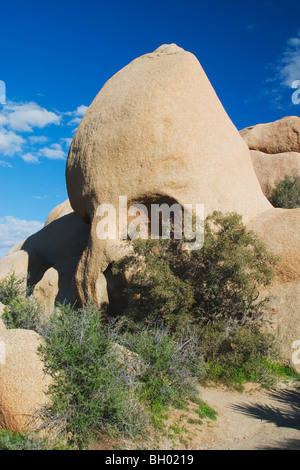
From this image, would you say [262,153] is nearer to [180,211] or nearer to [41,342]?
[180,211]

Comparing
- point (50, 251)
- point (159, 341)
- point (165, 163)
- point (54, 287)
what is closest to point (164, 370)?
point (159, 341)

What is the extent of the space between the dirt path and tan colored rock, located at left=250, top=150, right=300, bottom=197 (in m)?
10.8

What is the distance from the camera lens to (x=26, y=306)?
8.97 m

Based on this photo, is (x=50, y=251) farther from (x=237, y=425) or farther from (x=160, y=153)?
(x=237, y=425)

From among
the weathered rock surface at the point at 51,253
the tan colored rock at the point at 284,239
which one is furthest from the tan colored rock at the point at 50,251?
the tan colored rock at the point at 284,239

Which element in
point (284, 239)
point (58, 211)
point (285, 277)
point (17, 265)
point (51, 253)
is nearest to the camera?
point (285, 277)

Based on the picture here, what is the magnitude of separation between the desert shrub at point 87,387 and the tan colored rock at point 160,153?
4313mm

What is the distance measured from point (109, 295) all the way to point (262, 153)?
11794 millimetres

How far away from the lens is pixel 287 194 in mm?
15219

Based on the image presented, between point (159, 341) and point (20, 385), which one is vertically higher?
point (159, 341)

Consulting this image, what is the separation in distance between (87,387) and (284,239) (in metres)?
6.05

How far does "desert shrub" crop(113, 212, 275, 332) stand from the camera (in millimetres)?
7953

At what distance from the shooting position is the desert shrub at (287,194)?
15.0 m
